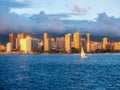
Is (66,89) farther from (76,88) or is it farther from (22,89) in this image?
(22,89)

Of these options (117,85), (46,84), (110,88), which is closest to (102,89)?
(110,88)

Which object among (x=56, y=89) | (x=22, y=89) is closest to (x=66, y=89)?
(x=56, y=89)

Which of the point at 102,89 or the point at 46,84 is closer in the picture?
the point at 102,89

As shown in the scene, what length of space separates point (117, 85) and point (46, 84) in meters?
10.8

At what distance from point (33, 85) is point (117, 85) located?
12532mm

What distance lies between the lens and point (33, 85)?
206 ft

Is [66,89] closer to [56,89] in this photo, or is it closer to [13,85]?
[56,89]

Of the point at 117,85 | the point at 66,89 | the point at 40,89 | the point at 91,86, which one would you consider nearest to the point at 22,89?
the point at 40,89

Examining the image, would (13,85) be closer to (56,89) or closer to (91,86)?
(56,89)

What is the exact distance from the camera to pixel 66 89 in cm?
5831

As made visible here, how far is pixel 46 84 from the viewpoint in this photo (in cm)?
6475

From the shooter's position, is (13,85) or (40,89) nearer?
(40,89)

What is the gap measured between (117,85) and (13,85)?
610 inches

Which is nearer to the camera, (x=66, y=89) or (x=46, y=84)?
(x=66, y=89)
